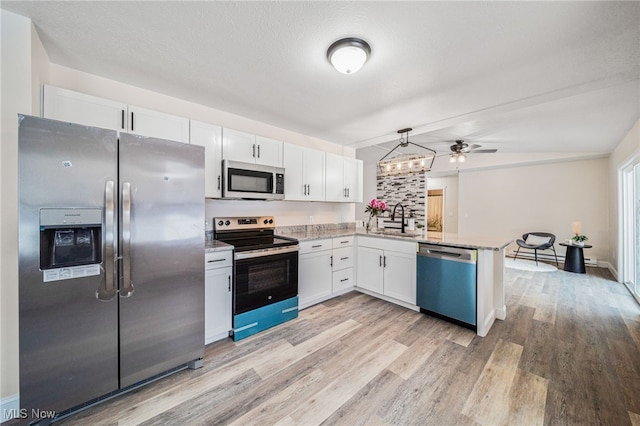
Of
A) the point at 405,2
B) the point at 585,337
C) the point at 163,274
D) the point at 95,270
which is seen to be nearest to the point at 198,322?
the point at 163,274

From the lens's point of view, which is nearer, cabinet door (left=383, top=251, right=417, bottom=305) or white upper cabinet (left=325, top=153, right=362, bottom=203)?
cabinet door (left=383, top=251, right=417, bottom=305)

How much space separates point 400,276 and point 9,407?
11.4ft

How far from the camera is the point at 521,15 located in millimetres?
1485

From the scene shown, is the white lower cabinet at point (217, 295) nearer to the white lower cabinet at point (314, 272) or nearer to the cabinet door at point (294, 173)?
the white lower cabinet at point (314, 272)

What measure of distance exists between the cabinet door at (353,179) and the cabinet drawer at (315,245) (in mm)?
1045

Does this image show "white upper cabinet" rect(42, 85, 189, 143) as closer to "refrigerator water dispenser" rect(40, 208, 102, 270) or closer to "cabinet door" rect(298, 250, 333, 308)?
"refrigerator water dispenser" rect(40, 208, 102, 270)

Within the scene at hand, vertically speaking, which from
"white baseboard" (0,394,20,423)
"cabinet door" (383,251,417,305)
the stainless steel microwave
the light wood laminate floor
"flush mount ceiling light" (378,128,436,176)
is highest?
"flush mount ceiling light" (378,128,436,176)

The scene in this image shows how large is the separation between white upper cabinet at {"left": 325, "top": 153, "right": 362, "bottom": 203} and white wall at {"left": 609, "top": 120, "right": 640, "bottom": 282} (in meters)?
3.50

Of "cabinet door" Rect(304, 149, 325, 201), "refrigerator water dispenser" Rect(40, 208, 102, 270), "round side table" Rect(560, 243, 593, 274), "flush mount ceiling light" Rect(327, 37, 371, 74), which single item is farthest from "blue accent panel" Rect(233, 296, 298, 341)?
"round side table" Rect(560, 243, 593, 274)

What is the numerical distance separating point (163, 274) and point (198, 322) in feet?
1.65

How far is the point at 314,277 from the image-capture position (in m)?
3.28

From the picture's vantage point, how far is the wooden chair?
18.1 feet

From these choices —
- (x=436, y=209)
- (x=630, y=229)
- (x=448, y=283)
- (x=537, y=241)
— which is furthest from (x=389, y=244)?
(x=436, y=209)

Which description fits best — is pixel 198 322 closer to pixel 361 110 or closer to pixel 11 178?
pixel 11 178
